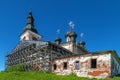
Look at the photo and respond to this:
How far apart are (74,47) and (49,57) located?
17090mm

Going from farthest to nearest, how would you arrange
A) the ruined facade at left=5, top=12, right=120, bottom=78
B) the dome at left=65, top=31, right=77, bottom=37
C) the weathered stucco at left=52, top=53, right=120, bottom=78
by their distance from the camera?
the dome at left=65, top=31, right=77, bottom=37 → the ruined facade at left=5, top=12, right=120, bottom=78 → the weathered stucco at left=52, top=53, right=120, bottom=78

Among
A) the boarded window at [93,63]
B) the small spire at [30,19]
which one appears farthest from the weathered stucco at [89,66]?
the small spire at [30,19]

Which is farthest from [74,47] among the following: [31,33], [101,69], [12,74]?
[12,74]

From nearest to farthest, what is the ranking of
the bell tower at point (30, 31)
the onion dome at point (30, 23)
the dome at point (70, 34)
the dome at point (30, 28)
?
1. the bell tower at point (30, 31)
2. the dome at point (70, 34)
3. the dome at point (30, 28)
4. the onion dome at point (30, 23)

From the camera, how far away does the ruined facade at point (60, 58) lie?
1280 inches

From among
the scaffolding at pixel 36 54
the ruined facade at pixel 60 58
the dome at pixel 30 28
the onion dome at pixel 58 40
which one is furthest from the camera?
the onion dome at pixel 58 40

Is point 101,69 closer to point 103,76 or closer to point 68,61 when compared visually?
point 103,76

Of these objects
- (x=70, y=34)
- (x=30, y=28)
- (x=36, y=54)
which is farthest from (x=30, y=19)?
(x=36, y=54)

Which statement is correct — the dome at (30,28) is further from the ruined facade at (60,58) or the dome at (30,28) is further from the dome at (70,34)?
the dome at (70,34)

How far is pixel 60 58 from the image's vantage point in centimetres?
3791

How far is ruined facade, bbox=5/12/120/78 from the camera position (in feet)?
107

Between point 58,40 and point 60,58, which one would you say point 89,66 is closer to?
point 60,58

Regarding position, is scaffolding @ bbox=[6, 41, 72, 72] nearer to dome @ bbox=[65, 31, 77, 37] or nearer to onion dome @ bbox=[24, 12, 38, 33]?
onion dome @ bbox=[24, 12, 38, 33]

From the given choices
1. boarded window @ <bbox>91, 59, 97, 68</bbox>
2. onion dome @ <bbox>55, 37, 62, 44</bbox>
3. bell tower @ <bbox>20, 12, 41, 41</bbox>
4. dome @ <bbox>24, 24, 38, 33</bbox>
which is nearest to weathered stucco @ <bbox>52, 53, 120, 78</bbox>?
boarded window @ <bbox>91, 59, 97, 68</bbox>
